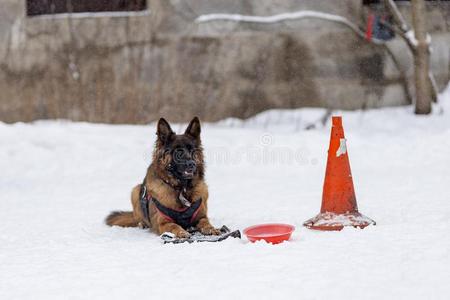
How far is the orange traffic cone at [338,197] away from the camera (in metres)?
6.38

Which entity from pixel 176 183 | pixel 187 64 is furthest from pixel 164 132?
pixel 187 64

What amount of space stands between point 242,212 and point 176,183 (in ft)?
3.86

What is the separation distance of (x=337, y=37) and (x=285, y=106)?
148cm

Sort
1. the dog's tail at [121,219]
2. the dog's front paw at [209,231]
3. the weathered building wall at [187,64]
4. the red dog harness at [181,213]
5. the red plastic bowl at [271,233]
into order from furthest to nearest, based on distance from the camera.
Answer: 1. the weathered building wall at [187,64]
2. the dog's tail at [121,219]
3. the red dog harness at [181,213]
4. the dog's front paw at [209,231]
5. the red plastic bowl at [271,233]

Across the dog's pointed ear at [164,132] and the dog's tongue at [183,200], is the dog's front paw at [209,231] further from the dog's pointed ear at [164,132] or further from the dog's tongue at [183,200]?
the dog's pointed ear at [164,132]

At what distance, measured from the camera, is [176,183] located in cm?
677

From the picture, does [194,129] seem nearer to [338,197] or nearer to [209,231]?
[209,231]

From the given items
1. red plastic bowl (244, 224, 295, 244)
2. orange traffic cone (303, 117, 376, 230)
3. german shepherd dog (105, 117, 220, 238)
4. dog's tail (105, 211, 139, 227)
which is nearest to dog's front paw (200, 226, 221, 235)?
german shepherd dog (105, 117, 220, 238)

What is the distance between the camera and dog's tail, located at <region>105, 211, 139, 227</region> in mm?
7355

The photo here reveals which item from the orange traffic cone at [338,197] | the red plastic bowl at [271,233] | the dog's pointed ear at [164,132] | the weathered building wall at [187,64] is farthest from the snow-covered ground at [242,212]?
the dog's pointed ear at [164,132]

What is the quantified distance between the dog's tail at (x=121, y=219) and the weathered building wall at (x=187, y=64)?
6.01 metres

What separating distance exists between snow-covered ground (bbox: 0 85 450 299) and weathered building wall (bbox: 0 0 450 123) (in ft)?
1.30

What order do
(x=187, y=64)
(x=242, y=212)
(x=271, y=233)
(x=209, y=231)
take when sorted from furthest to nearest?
(x=187, y=64), (x=242, y=212), (x=209, y=231), (x=271, y=233)

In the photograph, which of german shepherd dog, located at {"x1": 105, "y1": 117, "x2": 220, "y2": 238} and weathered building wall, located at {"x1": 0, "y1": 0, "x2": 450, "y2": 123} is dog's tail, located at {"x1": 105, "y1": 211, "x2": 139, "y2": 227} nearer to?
german shepherd dog, located at {"x1": 105, "y1": 117, "x2": 220, "y2": 238}
